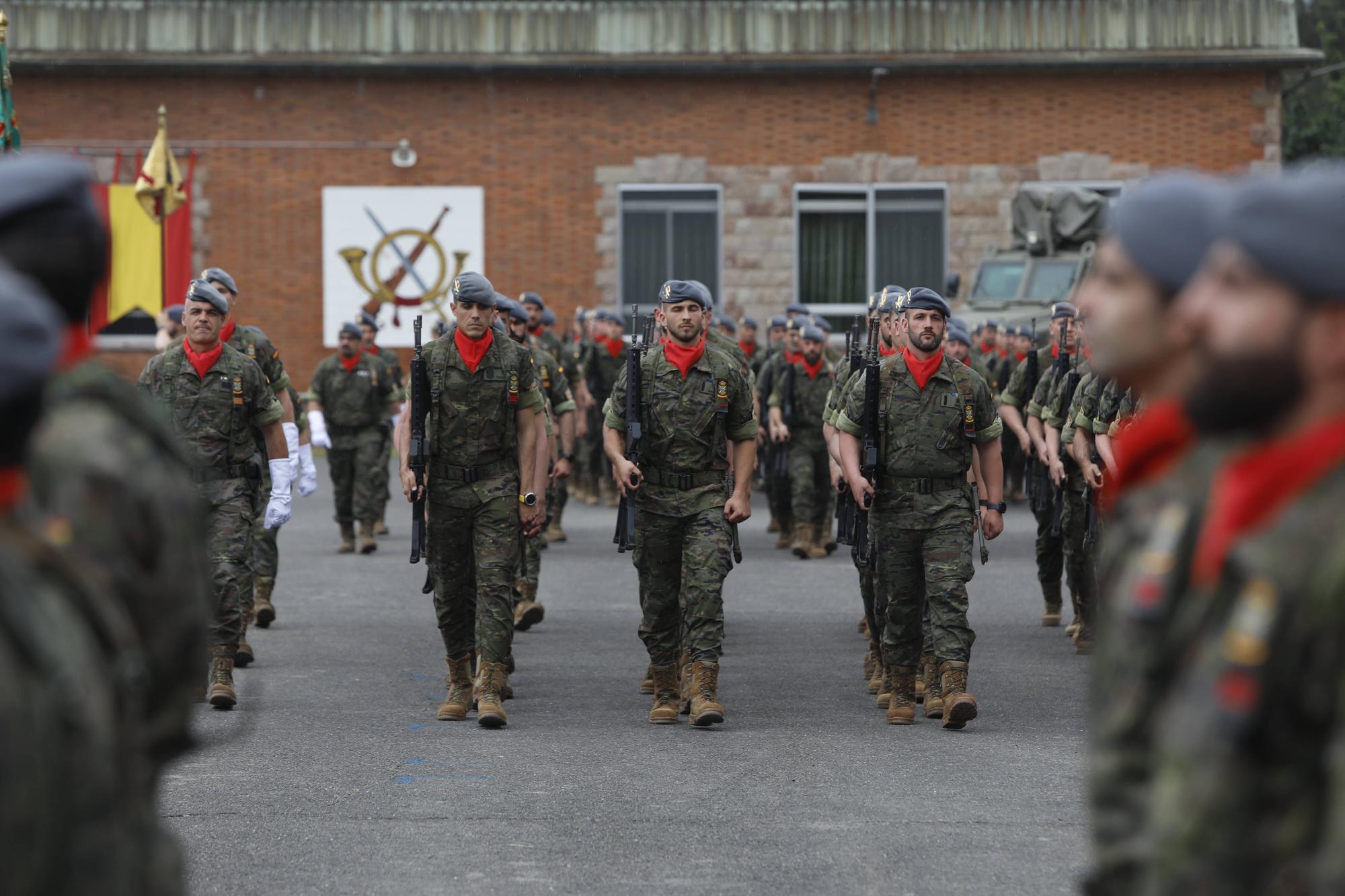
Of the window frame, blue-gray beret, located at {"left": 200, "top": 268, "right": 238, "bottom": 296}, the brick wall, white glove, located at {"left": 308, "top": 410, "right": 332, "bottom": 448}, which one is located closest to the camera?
blue-gray beret, located at {"left": 200, "top": 268, "right": 238, "bottom": 296}

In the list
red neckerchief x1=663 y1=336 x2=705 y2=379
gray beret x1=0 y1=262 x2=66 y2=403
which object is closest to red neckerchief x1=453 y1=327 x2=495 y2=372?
red neckerchief x1=663 y1=336 x2=705 y2=379

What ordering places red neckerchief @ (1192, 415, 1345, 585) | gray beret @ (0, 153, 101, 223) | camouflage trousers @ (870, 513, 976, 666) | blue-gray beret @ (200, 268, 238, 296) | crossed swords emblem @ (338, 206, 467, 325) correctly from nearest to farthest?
red neckerchief @ (1192, 415, 1345, 585) < gray beret @ (0, 153, 101, 223) < camouflage trousers @ (870, 513, 976, 666) < blue-gray beret @ (200, 268, 238, 296) < crossed swords emblem @ (338, 206, 467, 325)

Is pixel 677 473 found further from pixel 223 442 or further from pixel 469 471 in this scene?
pixel 223 442

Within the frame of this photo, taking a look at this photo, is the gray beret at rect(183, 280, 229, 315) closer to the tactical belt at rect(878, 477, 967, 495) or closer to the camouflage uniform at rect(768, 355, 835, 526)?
the tactical belt at rect(878, 477, 967, 495)

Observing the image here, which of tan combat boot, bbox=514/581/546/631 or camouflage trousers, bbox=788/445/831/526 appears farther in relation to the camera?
camouflage trousers, bbox=788/445/831/526

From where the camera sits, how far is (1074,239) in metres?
24.0

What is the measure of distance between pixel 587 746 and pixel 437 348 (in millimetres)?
2269

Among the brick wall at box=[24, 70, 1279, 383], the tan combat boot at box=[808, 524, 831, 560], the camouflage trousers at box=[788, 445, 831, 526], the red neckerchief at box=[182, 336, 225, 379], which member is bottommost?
the tan combat boot at box=[808, 524, 831, 560]

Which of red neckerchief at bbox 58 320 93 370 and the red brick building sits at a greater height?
the red brick building

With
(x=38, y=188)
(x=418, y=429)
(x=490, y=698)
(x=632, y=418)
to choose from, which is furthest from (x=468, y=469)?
(x=38, y=188)

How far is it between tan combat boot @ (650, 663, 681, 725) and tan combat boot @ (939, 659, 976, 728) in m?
1.31

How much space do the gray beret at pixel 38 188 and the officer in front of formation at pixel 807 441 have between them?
14273 millimetres

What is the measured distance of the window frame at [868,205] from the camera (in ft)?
102

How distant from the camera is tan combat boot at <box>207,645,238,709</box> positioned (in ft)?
31.4
